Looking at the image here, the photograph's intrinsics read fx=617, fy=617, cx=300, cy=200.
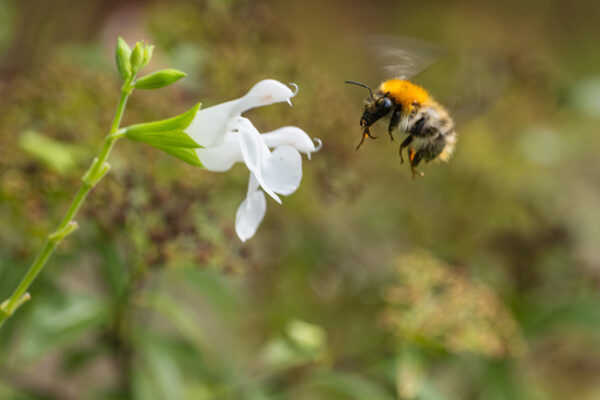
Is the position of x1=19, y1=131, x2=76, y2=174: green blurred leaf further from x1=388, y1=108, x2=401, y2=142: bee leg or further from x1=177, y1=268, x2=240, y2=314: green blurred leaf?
x1=388, y1=108, x2=401, y2=142: bee leg

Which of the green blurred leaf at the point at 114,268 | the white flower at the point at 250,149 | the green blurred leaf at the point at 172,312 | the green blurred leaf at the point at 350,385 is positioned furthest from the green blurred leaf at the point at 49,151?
the green blurred leaf at the point at 350,385

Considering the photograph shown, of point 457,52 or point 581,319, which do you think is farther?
point 457,52

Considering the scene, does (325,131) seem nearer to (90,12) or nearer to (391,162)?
(391,162)

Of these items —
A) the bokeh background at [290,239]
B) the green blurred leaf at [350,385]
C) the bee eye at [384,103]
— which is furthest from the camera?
the green blurred leaf at [350,385]

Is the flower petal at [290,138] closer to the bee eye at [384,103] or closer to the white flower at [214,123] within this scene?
the white flower at [214,123]

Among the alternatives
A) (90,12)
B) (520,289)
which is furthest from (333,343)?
(90,12)

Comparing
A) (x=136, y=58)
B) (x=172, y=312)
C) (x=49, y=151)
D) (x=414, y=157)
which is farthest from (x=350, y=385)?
(x=136, y=58)
